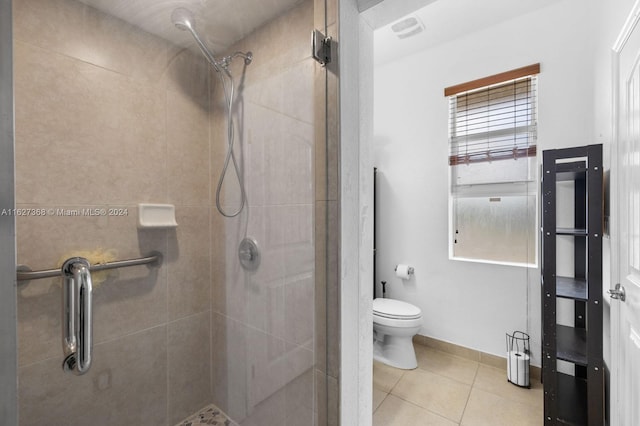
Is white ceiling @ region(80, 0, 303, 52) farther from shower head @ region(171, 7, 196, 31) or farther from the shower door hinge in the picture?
the shower door hinge

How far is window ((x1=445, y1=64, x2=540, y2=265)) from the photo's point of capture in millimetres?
2164

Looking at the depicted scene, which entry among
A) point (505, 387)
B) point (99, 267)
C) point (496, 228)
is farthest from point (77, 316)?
point (496, 228)

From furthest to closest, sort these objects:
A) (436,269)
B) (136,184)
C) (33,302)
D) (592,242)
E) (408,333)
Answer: (436,269) < (408,333) < (592,242) < (136,184) < (33,302)

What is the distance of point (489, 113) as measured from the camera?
7.67 ft

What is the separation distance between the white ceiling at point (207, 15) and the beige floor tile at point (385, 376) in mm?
2237

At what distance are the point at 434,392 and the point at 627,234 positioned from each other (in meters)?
1.47

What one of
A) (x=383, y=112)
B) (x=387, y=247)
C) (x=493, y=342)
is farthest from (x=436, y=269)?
(x=383, y=112)

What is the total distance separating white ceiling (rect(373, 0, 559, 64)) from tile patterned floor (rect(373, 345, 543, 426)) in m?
2.47

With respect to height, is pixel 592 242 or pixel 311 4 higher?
pixel 311 4

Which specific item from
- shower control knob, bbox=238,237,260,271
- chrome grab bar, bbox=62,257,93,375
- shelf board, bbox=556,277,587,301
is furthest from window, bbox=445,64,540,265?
chrome grab bar, bbox=62,257,93,375

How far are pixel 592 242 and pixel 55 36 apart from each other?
2.25 metres

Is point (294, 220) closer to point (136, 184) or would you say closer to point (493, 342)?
point (136, 184)

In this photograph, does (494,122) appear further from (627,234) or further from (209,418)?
(209,418)

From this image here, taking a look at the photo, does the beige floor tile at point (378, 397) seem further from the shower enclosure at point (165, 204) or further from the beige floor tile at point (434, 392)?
the shower enclosure at point (165, 204)
